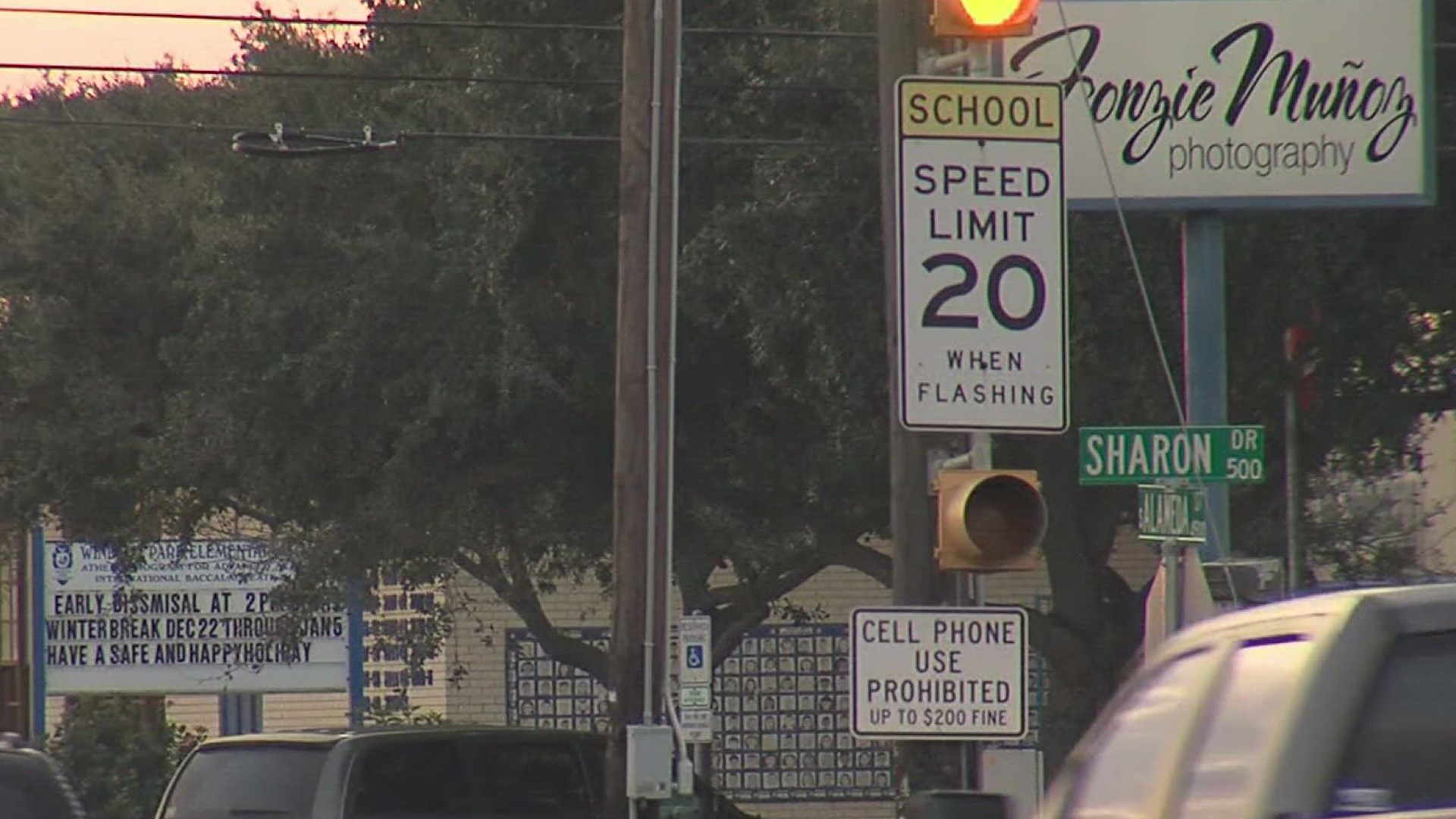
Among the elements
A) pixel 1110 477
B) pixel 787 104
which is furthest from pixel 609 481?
pixel 1110 477

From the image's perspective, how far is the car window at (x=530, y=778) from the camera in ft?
51.8

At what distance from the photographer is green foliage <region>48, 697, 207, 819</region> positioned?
1160 inches

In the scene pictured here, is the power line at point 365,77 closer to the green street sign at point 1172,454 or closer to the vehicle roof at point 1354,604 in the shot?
the green street sign at point 1172,454

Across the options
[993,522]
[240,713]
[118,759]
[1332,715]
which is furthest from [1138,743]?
[240,713]

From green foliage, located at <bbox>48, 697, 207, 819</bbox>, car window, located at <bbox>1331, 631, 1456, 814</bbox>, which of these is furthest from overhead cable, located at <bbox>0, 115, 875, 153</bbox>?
car window, located at <bbox>1331, 631, 1456, 814</bbox>

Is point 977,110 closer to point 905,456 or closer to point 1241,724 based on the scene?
point 905,456

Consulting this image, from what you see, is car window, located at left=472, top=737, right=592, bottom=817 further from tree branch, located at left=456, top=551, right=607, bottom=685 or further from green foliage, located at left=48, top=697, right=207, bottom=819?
green foliage, located at left=48, top=697, right=207, bottom=819

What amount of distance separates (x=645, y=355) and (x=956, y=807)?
40.9 feet

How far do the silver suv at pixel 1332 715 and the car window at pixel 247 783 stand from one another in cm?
1049

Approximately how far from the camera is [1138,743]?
20.3 feet

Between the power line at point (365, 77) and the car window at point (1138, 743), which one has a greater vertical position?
the power line at point (365, 77)

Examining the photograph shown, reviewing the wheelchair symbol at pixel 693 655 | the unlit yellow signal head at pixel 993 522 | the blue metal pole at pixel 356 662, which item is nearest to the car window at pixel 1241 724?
the unlit yellow signal head at pixel 993 522

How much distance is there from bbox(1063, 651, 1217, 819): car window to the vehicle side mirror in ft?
0.60

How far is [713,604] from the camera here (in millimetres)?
29953
